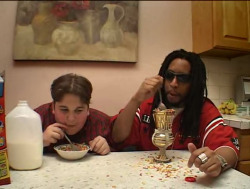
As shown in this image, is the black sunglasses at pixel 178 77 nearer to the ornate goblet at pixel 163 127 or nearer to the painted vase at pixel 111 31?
the ornate goblet at pixel 163 127

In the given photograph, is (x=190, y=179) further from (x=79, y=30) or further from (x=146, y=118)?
(x=79, y=30)

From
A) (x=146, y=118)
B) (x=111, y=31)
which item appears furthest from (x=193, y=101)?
(x=111, y=31)

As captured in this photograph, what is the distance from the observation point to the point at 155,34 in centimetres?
134

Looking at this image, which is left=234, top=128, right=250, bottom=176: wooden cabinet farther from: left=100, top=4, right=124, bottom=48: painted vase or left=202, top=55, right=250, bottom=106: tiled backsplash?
left=100, top=4, right=124, bottom=48: painted vase

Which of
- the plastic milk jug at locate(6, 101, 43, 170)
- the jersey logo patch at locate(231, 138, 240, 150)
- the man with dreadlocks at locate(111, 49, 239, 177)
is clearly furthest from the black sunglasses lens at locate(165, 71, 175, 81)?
the plastic milk jug at locate(6, 101, 43, 170)

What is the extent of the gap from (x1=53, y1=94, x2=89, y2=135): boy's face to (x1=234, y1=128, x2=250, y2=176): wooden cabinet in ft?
1.52

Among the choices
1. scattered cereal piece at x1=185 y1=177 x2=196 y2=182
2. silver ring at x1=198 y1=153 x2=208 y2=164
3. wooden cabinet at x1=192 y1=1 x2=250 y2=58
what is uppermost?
wooden cabinet at x1=192 y1=1 x2=250 y2=58

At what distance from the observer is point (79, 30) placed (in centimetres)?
125

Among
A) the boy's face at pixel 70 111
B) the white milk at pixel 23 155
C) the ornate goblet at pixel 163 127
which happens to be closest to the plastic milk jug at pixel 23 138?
the white milk at pixel 23 155

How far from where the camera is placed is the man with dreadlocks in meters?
0.67

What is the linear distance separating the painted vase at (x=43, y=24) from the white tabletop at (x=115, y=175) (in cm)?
81

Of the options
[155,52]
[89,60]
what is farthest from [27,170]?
[155,52]

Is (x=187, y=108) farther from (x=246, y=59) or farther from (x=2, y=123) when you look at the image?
(x=2, y=123)

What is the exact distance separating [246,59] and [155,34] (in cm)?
84
